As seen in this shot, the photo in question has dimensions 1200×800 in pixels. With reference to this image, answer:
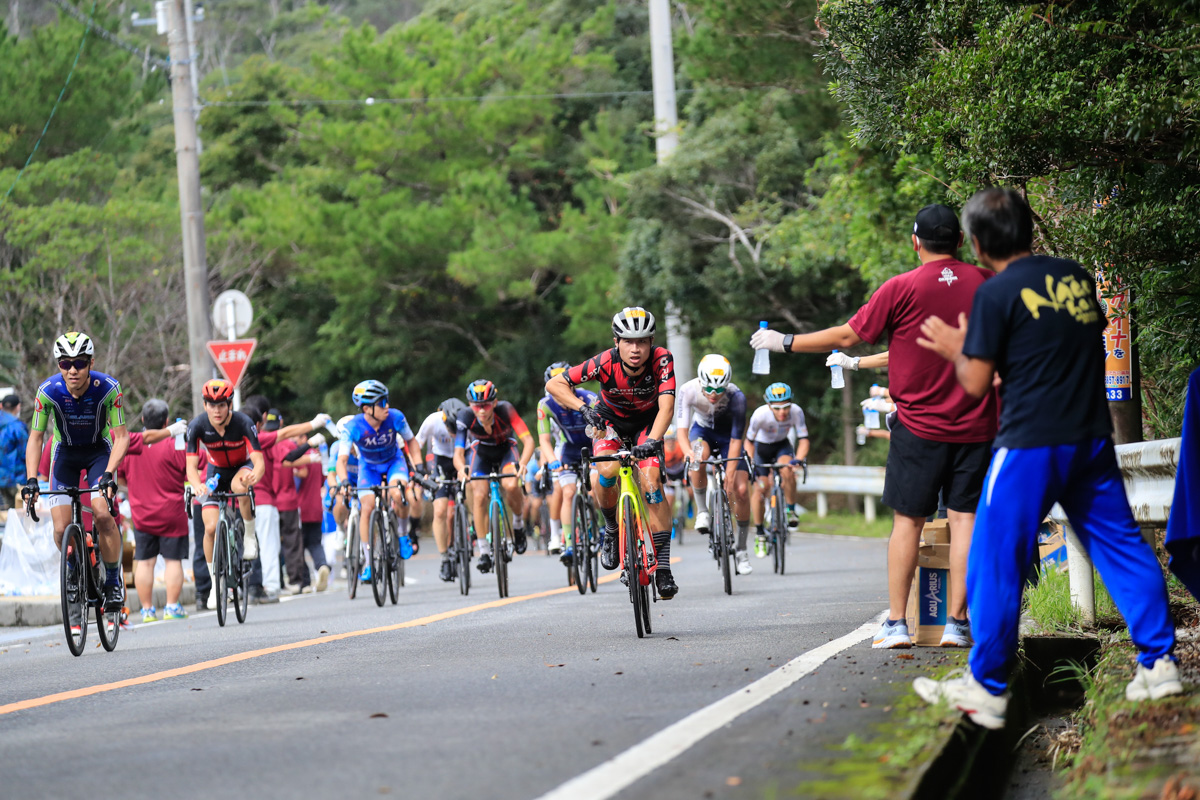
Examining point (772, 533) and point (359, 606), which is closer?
point (359, 606)

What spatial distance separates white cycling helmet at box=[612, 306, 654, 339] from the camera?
10.3m

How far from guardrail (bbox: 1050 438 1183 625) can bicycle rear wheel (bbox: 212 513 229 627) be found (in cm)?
742

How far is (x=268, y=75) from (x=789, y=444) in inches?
1131

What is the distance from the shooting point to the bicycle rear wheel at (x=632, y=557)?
9.32 m

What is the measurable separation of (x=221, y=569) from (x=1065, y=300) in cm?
907

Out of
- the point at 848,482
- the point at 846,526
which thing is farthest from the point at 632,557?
the point at 848,482

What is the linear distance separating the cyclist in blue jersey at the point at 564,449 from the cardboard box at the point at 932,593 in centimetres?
572

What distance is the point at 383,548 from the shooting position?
1482 cm

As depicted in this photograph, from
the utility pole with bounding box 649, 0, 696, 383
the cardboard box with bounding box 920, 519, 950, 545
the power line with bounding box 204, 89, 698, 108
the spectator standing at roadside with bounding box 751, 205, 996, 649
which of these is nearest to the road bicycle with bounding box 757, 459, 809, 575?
the cardboard box with bounding box 920, 519, 950, 545

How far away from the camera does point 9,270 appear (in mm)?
30141

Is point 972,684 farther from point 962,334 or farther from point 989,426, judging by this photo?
point 989,426

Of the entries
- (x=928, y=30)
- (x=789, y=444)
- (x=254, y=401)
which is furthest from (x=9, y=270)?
(x=928, y=30)

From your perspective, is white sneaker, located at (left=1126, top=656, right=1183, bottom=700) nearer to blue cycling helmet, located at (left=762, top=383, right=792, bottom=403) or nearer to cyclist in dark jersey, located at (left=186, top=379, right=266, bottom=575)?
cyclist in dark jersey, located at (left=186, top=379, right=266, bottom=575)

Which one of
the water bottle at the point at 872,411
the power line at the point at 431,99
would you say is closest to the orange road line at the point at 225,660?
the water bottle at the point at 872,411
